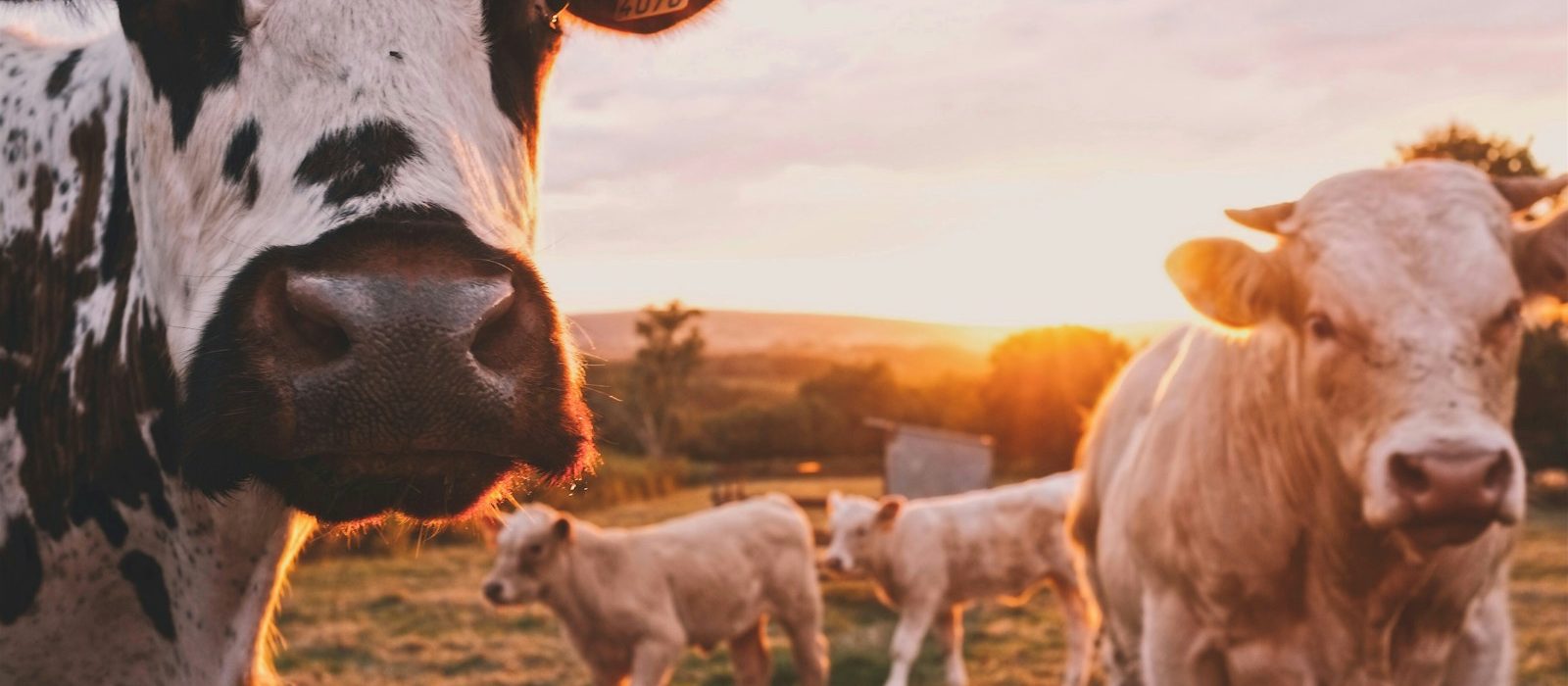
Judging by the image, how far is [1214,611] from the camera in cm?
364

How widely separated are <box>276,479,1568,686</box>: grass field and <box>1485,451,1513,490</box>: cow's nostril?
21.3ft

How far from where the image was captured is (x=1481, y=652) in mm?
3484

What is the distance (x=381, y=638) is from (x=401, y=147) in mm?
10140

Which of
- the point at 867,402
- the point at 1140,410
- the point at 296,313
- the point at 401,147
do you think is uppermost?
the point at 401,147

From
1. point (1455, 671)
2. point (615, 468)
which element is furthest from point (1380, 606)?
point (615, 468)

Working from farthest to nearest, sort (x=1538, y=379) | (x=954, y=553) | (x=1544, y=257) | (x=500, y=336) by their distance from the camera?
(x=1538, y=379) < (x=954, y=553) < (x=1544, y=257) < (x=500, y=336)

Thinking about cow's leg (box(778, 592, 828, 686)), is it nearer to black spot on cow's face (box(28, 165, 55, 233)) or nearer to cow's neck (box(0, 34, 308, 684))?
cow's neck (box(0, 34, 308, 684))

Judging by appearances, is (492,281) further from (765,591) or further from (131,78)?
(765,591)

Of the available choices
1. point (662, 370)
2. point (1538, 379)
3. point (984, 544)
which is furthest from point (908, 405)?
point (984, 544)

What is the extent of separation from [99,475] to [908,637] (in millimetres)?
8460

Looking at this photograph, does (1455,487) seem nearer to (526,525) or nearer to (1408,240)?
(1408,240)

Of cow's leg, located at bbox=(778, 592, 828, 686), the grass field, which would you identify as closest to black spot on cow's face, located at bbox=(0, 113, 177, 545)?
the grass field

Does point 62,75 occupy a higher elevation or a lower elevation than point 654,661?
higher

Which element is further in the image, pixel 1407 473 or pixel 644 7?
pixel 1407 473
